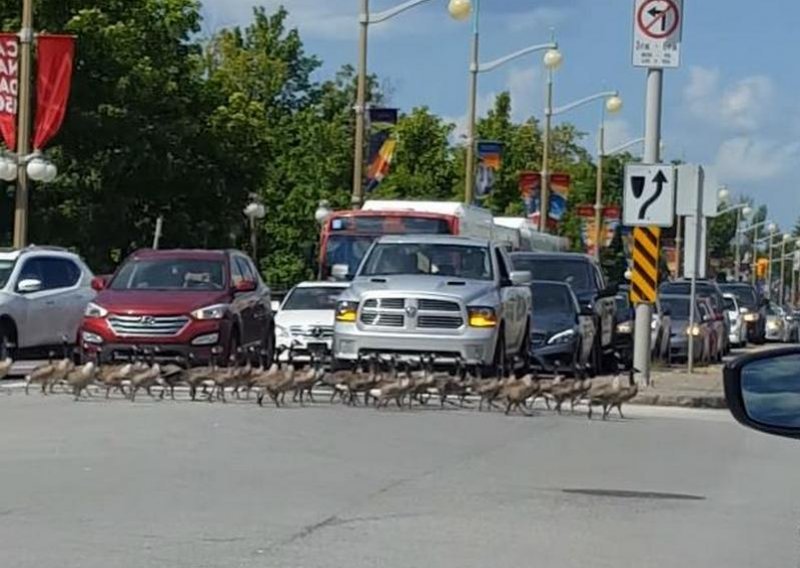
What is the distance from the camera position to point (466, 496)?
1196cm

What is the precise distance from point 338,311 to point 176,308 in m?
2.13

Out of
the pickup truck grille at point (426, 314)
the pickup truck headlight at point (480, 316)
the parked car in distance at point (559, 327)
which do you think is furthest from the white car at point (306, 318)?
the pickup truck headlight at point (480, 316)

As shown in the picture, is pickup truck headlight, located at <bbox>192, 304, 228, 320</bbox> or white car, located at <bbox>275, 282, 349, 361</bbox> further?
white car, located at <bbox>275, 282, 349, 361</bbox>

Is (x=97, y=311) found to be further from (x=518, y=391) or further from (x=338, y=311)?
(x=518, y=391)

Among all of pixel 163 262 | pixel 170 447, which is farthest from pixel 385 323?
pixel 170 447

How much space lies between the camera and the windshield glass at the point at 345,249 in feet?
106

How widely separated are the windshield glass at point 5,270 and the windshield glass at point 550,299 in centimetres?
772

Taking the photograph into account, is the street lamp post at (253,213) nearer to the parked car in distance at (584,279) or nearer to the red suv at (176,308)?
the parked car in distance at (584,279)

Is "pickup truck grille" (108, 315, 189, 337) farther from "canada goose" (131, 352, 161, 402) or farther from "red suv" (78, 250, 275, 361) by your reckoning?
"canada goose" (131, 352, 161, 402)

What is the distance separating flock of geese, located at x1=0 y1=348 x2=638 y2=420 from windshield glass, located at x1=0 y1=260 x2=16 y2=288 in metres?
4.01

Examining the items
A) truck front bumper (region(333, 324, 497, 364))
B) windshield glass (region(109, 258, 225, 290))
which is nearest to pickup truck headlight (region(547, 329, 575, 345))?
truck front bumper (region(333, 324, 497, 364))

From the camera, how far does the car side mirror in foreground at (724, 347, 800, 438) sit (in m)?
4.84

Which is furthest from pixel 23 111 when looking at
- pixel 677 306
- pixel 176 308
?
pixel 677 306

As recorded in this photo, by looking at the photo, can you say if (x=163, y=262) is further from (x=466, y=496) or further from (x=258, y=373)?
(x=466, y=496)
